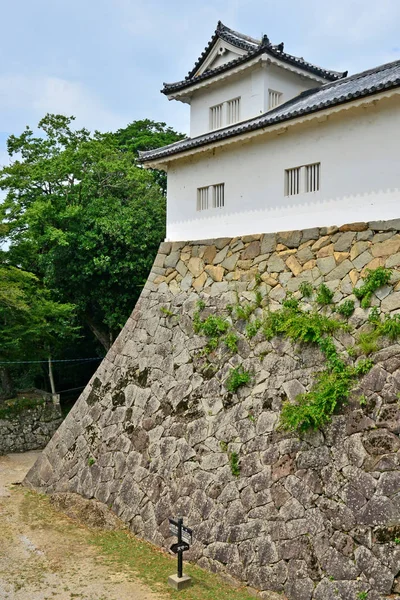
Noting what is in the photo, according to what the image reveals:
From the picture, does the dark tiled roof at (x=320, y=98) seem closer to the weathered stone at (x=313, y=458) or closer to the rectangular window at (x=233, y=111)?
the rectangular window at (x=233, y=111)

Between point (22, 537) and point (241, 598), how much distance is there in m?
5.05

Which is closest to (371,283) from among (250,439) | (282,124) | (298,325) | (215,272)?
(298,325)

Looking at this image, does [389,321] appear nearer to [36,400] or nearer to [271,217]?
[271,217]

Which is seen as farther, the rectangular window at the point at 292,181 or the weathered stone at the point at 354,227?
the rectangular window at the point at 292,181

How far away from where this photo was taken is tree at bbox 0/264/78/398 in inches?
687

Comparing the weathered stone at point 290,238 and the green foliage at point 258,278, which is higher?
the weathered stone at point 290,238

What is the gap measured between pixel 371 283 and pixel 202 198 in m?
5.26

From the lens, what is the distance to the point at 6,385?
20.0 meters

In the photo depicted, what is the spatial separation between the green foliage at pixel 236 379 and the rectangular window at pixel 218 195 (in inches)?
156

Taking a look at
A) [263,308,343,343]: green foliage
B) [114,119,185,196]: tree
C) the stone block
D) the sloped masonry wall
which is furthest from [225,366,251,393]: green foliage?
[114,119,185,196]: tree

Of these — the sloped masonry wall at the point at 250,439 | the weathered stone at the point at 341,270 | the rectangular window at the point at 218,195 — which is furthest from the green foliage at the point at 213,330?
the rectangular window at the point at 218,195

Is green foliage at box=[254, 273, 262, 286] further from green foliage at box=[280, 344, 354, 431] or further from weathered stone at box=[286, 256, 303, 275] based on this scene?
green foliage at box=[280, 344, 354, 431]

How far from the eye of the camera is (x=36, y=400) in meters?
19.7

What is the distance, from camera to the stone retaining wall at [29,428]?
18562mm
